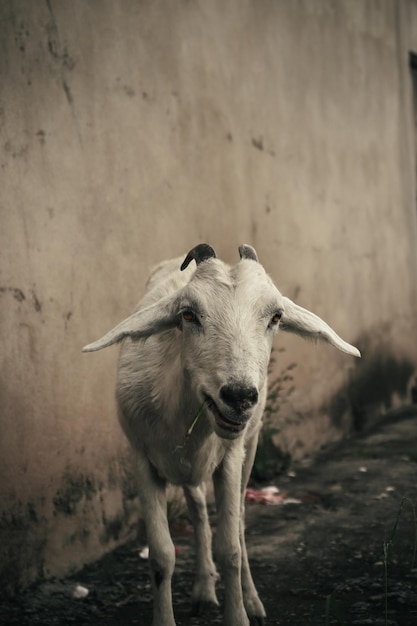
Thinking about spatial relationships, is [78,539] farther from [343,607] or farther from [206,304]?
[206,304]

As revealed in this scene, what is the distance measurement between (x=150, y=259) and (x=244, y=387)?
8.27 feet

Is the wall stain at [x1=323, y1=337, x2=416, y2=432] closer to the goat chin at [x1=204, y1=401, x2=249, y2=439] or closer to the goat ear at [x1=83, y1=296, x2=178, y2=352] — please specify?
the goat ear at [x1=83, y1=296, x2=178, y2=352]

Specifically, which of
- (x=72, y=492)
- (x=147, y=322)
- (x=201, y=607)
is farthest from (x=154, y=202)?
(x=201, y=607)

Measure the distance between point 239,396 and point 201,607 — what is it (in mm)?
1634

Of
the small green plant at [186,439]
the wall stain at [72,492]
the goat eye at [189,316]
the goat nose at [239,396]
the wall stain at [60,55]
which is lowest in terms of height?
the wall stain at [72,492]

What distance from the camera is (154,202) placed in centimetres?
561

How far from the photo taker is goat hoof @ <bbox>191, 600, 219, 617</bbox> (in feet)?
13.9

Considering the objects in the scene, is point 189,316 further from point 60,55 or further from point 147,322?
point 60,55

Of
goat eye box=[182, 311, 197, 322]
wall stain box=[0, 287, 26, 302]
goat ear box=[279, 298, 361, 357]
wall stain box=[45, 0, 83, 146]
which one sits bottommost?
goat ear box=[279, 298, 361, 357]

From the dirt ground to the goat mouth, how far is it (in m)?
0.72

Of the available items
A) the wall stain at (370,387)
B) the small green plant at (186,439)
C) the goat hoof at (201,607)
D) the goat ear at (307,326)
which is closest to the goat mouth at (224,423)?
the small green plant at (186,439)

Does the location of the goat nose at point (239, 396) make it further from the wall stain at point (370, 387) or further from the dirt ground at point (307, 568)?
the wall stain at point (370, 387)

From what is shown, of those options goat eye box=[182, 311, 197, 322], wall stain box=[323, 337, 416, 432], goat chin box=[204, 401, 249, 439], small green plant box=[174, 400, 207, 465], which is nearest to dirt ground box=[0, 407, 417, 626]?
goat chin box=[204, 401, 249, 439]

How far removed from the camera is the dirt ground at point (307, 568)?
416cm
